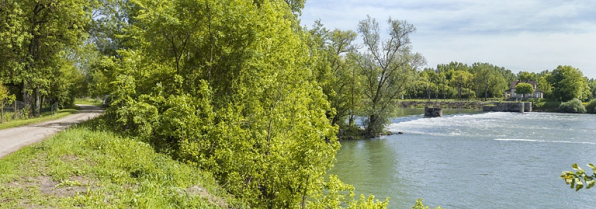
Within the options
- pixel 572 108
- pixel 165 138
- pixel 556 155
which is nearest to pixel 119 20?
pixel 165 138

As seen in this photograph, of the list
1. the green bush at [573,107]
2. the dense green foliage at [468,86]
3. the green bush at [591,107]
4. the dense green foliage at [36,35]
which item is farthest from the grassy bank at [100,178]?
the dense green foliage at [468,86]

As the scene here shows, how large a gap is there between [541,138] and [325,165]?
118 feet

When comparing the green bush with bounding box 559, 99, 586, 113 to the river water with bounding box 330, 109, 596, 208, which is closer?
the river water with bounding box 330, 109, 596, 208

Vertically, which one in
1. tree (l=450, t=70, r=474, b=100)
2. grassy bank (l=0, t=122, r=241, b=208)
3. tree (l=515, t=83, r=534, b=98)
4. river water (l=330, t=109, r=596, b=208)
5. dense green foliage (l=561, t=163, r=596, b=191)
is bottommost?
river water (l=330, t=109, r=596, b=208)

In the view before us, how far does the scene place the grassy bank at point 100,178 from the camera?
7.72m

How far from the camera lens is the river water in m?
18.9

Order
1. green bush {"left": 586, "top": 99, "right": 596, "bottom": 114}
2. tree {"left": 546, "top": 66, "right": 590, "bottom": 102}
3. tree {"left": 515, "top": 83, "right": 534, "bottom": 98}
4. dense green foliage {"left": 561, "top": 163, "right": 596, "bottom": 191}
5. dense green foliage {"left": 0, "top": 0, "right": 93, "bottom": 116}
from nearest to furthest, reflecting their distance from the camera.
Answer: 1. dense green foliage {"left": 561, "top": 163, "right": 596, "bottom": 191}
2. dense green foliage {"left": 0, "top": 0, "right": 93, "bottom": 116}
3. green bush {"left": 586, "top": 99, "right": 596, "bottom": 114}
4. tree {"left": 546, "top": 66, "right": 590, "bottom": 102}
5. tree {"left": 515, "top": 83, "right": 534, "bottom": 98}

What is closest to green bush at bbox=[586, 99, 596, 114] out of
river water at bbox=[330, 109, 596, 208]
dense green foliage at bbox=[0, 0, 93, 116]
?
river water at bbox=[330, 109, 596, 208]

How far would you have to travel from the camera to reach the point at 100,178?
30.8ft

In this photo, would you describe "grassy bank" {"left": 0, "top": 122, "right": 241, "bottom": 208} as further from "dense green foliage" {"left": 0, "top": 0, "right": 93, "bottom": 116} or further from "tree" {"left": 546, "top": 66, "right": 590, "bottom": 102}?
"tree" {"left": 546, "top": 66, "right": 590, "bottom": 102}

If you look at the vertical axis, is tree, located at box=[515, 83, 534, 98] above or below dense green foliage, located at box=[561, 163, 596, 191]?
above

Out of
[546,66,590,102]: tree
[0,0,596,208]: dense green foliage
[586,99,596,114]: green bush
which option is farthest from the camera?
[546,66,590,102]: tree

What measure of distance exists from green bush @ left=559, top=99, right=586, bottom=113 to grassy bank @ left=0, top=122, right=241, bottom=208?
317 ft

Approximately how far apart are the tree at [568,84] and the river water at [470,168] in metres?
69.1
